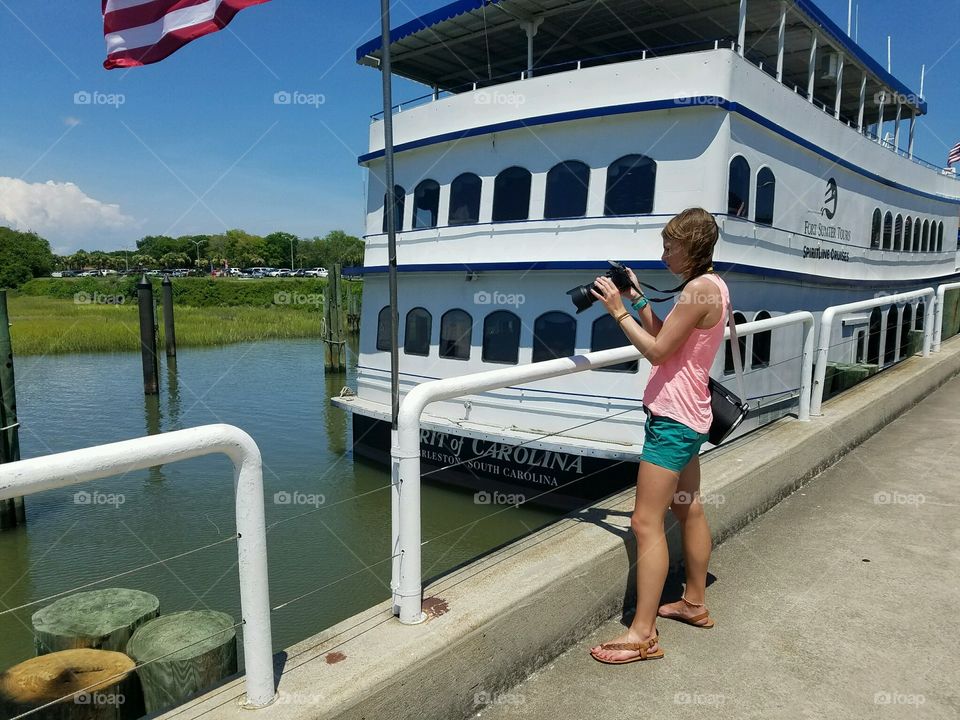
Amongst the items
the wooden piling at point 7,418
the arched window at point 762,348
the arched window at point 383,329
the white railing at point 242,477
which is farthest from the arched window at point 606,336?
the wooden piling at point 7,418

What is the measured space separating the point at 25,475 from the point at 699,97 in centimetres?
831

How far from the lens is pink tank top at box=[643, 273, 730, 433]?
8.02 feet

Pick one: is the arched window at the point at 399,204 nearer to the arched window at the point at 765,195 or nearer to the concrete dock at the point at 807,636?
the arched window at the point at 765,195

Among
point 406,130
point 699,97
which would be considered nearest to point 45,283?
point 406,130

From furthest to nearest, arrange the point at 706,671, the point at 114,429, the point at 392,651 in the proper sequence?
the point at 114,429 → the point at 706,671 → the point at 392,651

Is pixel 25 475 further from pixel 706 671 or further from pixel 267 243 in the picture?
pixel 267 243

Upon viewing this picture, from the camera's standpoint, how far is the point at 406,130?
426 inches

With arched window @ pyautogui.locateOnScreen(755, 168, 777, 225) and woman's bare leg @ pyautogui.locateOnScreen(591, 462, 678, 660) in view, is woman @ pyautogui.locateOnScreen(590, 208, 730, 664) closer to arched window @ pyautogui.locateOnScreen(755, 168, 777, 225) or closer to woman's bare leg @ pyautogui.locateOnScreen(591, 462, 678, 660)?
woman's bare leg @ pyautogui.locateOnScreen(591, 462, 678, 660)

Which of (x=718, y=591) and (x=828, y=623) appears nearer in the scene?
(x=828, y=623)

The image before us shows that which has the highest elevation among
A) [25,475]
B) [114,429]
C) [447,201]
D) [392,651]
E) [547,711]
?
[447,201]

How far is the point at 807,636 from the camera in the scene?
8.91 ft

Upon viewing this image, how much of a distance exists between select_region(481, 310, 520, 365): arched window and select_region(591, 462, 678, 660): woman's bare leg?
6.87 meters

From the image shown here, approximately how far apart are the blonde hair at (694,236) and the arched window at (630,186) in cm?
649

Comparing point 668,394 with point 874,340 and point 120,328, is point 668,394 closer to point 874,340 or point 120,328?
point 874,340
